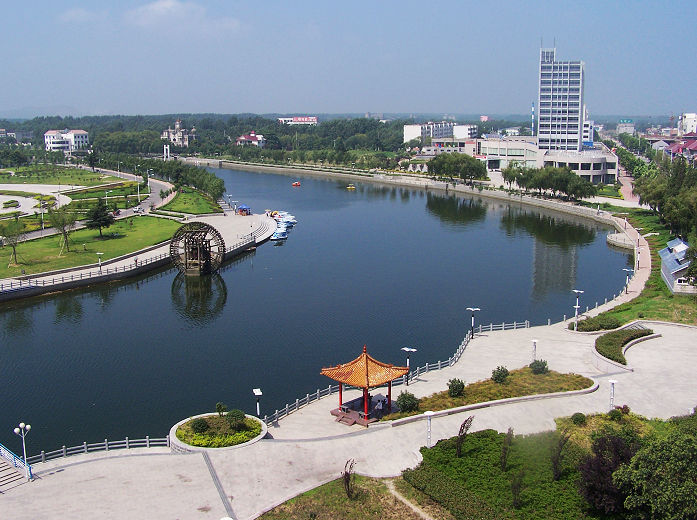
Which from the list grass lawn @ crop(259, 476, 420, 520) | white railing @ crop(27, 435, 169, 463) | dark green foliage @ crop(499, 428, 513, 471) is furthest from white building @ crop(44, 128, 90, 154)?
dark green foliage @ crop(499, 428, 513, 471)

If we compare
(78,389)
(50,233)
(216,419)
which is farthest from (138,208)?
(216,419)

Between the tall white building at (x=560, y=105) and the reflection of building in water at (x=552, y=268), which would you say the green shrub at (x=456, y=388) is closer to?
the reflection of building in water at (x=552, y=268)

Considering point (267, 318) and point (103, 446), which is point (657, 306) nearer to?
point (267, 318)

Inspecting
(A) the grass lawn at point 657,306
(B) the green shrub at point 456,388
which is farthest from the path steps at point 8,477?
(A) the grass lawn at point 657,306

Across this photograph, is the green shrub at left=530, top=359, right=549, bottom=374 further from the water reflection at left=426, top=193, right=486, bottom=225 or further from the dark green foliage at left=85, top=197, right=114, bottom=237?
the water reflection at left=426, top=193, right=486, bottom=225

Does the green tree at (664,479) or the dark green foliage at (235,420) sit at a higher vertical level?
the green tree at (664,479)

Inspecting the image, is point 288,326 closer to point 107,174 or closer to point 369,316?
point 369,316
